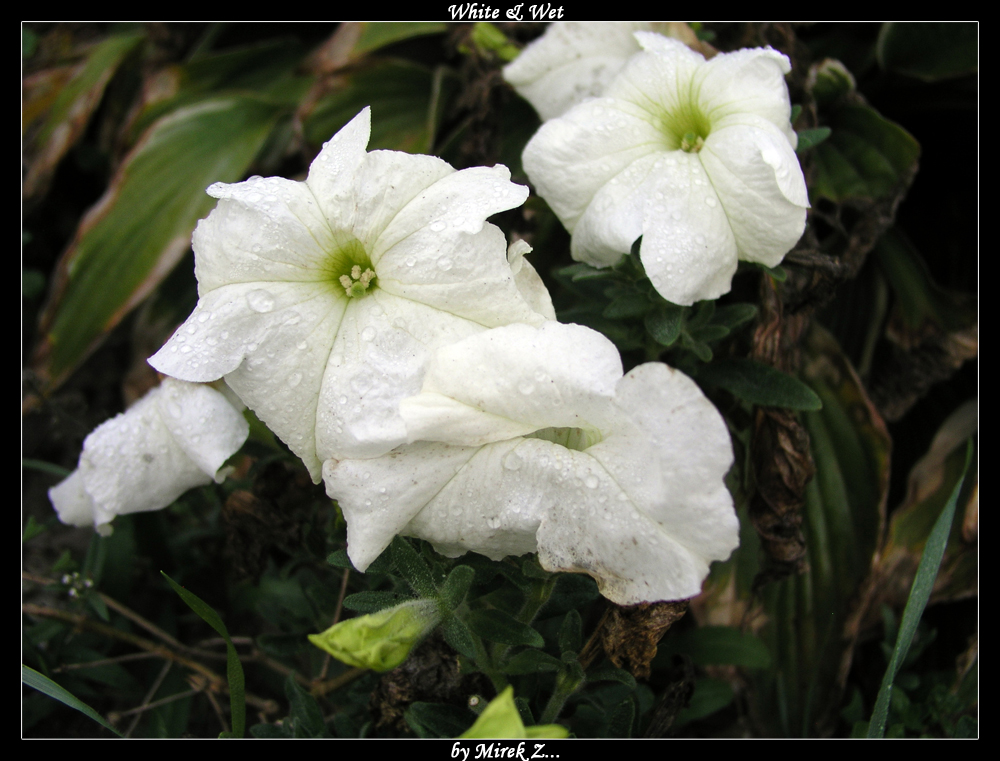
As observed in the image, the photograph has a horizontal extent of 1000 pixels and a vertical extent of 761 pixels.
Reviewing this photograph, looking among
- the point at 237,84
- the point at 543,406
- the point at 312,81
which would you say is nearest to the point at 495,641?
the point at 543,406

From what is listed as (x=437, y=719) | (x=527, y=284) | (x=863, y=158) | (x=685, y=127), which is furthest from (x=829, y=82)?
(x=437, y=719)

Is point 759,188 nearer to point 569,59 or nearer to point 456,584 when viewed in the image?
point 569,59

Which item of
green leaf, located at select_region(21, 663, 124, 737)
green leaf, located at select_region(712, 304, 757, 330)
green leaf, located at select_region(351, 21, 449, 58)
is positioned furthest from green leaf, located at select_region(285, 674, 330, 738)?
green leaf, located at select_region(351, 21, 449, 58)

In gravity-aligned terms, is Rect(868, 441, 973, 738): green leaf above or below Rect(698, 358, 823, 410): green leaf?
below

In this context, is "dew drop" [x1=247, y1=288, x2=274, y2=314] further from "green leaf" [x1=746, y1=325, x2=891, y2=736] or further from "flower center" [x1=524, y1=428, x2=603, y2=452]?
"green leaf" [x1=746, y1=325, x2=891, y2=736]

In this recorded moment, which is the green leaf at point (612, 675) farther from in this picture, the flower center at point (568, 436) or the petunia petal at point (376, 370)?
the petunia petal at point (376, 370)

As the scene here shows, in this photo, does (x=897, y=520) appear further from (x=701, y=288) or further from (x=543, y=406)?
(x=543, y=406)

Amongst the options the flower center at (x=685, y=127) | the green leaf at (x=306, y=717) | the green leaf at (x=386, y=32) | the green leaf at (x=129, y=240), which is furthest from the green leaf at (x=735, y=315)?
the green leaf at (x=129, y=240)
